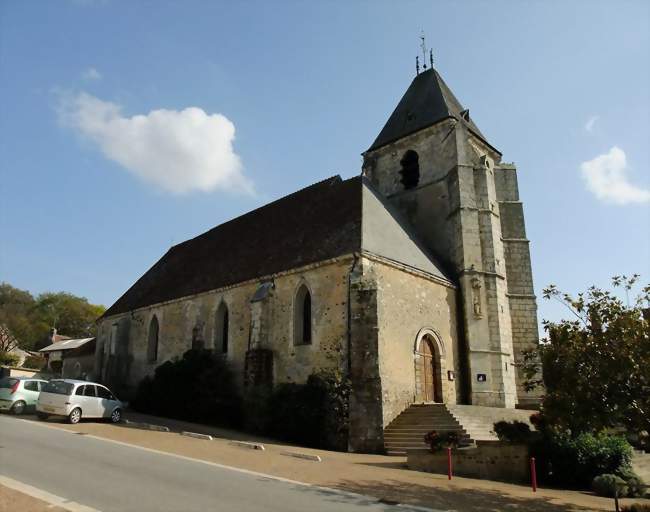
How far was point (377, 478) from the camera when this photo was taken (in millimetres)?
10750

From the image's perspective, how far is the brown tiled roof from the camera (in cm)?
1955

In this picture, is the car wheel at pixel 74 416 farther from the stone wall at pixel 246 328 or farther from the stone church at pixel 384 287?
the stone wall at pixel 246 328

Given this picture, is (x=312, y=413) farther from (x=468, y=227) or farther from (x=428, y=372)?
(x=468, y=227)

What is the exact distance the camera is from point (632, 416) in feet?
30.5

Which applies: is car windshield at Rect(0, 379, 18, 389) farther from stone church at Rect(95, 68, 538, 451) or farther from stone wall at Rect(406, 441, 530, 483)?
stone wall at Rect(406, 441, 530, 483)

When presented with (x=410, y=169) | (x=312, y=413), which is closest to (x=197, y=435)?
(x=312, y=413)

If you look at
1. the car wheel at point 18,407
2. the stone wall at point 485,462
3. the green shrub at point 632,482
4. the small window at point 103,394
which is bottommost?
the green shrub at point 632,482

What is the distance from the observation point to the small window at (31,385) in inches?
738

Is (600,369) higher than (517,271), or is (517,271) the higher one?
(517,271)

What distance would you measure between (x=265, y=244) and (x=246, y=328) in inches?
164

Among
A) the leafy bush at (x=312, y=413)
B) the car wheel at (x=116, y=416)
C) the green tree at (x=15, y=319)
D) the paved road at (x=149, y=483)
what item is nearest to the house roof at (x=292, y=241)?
the leafy bush at (x=312, y=413)

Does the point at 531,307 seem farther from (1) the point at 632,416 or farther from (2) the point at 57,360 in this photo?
(2) the point at 57,360

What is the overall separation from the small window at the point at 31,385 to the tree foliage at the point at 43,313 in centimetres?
4403

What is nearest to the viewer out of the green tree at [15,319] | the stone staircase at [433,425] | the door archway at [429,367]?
the stone staircase at [433,425]
